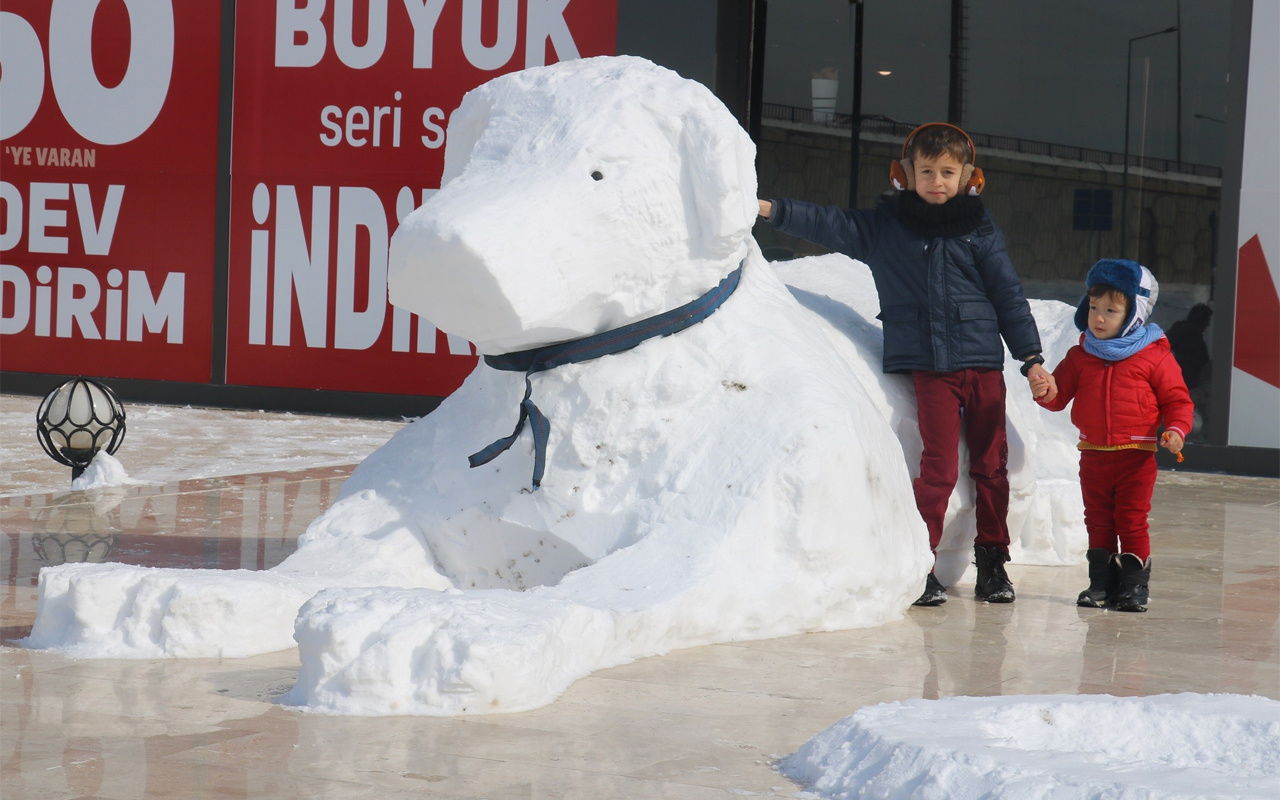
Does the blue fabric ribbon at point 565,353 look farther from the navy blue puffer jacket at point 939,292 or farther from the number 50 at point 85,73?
the number 50 at point 85,73

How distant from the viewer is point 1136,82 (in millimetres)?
9406

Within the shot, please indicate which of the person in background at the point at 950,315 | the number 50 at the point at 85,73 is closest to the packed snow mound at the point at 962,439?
the person in background at the point at 950,315

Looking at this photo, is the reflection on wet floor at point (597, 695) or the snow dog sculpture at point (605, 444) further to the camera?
the snow dog sculpture at point (605, 444)

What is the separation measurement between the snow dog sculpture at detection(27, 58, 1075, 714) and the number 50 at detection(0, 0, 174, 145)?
755cm

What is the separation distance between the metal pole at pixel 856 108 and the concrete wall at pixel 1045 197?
38 mm

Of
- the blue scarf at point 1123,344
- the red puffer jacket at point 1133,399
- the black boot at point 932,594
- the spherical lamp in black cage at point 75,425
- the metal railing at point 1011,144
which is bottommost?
the black boot at point 932,594

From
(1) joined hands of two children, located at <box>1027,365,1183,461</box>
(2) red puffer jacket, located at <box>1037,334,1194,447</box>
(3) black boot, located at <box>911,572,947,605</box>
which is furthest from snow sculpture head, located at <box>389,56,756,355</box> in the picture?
(2) red puffer jacket, located at <box>1037,334,1194,447</box>

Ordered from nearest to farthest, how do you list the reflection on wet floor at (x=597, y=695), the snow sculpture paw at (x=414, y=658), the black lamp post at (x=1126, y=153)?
1. the reflection on wet floor at (x=597, y=695)
2. the snow sculpture paw at (x=414, y=658)
3. the black lamp post at (x=1126, y=153)

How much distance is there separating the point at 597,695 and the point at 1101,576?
2.23 metres

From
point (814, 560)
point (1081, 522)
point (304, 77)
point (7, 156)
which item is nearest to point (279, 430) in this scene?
point (304, 77)

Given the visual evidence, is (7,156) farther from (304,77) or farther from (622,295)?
(622,295)

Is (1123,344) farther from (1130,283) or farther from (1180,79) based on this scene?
(1180,79)

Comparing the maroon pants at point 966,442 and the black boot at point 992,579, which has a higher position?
the maroon pants at point 966,442

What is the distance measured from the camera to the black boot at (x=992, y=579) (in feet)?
15.1
